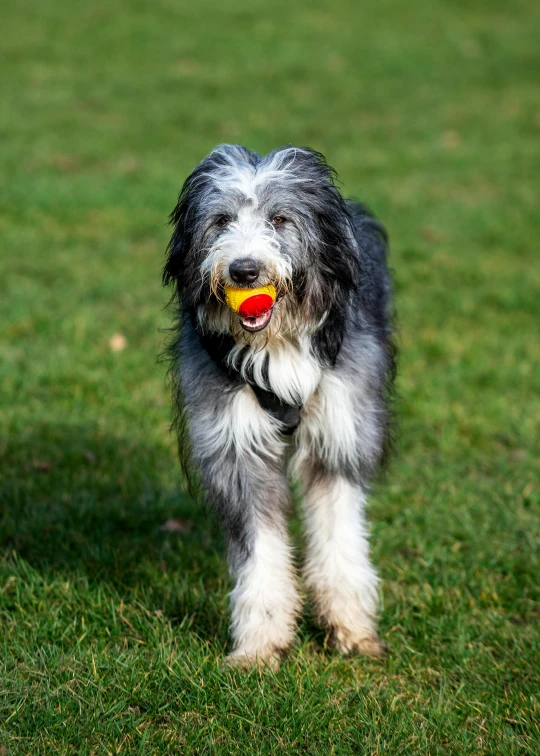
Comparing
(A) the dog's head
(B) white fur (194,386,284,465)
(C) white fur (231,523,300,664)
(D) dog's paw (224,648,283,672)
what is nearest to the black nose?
(A) the dog's head

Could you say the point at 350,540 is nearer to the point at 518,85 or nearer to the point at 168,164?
the point at 168,164

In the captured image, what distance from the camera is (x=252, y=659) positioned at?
344 centimetres

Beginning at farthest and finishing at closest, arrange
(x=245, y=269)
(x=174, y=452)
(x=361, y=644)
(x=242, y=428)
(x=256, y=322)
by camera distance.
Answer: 1. (x=174, y=452)
2. (x=361, y=644)
3. (x=242, y=428)
4. (x=256, y=322)
5. (x=245, y=269)

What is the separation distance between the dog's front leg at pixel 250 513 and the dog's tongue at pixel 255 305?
1.23 ft

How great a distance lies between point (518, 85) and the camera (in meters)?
15.4

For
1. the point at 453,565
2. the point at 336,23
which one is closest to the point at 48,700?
the point at 453,565

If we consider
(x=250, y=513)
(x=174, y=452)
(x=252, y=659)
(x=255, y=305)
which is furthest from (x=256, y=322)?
(x=174, y=452)

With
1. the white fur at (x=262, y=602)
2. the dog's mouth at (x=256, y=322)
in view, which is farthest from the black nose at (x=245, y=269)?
the white fur at (x=262, y=602)

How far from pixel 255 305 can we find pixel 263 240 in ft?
0.70

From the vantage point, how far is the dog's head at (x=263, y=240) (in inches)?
122

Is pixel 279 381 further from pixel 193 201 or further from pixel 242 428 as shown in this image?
pixel 193 201

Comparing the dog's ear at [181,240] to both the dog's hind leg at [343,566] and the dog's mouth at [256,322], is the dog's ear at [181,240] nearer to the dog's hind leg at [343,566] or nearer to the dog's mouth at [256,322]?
the dog's mouth at [256,322]

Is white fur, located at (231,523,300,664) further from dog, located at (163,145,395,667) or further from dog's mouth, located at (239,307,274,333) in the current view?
dog's mouth, located at (239,307,274,333)

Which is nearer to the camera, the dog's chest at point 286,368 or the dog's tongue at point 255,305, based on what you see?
the dog's tongue at point 255,305
